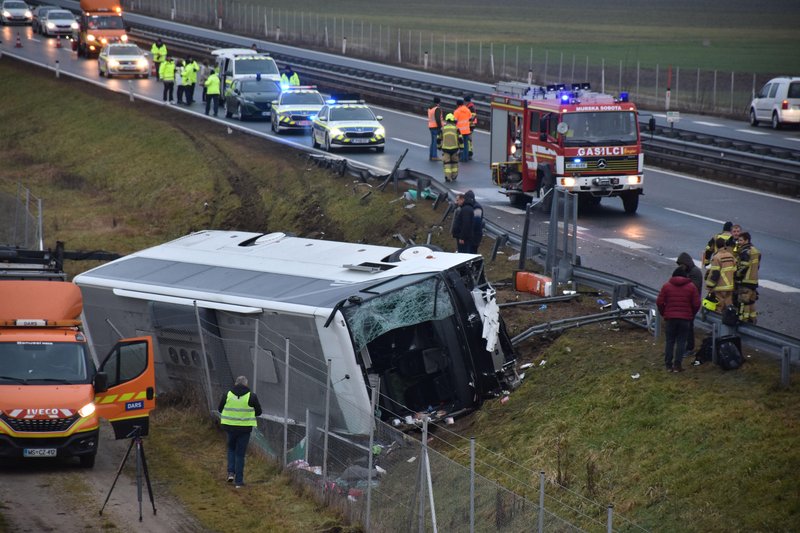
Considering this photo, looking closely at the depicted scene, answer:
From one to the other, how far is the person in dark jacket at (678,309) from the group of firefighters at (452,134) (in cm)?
1520

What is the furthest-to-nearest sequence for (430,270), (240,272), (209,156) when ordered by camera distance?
1. (209,156)
2. (240,272)
3. (430,270)

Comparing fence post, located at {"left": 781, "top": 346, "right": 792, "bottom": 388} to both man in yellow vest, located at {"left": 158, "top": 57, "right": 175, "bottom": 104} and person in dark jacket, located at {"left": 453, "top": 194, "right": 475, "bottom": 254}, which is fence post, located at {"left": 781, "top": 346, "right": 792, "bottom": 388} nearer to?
person in dark jacket, located at {"left": 453, "top": 194, "right": 475, "bottom": 254}

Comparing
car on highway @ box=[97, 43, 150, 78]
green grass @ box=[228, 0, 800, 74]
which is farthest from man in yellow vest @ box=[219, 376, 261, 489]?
green grass @ box=[228, 0, 800, 74]

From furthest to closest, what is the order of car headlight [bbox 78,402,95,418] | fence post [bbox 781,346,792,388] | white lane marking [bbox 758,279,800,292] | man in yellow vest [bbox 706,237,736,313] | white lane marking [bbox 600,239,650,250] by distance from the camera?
1. white lane marking [bbox 600,239,650,250]
2. white lane marking [bbox 758,279,800,292]
3. man in yellow vest [bbox 706,237,736,313]
4. car headlight [bbox 78,402,95,418]
5. fence post [bbox 781,346,792,388]

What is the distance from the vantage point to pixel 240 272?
778 inches

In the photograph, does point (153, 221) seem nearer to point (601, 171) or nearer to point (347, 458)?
point (601, 171)

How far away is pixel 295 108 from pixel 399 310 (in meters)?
26.5

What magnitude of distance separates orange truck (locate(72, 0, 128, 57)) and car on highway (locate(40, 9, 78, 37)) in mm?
8704

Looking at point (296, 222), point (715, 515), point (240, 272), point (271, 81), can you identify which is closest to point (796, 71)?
point (271, 81)

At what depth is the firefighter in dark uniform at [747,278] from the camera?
17547mm

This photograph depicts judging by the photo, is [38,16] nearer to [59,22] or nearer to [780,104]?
[59,22]

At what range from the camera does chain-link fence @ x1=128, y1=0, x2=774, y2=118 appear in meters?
55.4

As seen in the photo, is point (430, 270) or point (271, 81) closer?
point (430, 270)

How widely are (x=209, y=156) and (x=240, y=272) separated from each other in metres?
22.5
